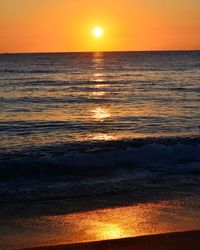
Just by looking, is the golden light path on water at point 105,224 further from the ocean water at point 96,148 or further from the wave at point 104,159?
the wave at point 104,159

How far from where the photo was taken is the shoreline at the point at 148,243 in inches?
262

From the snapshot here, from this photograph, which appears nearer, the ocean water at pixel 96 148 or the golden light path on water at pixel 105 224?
the golden light path on water at pixel 105 224

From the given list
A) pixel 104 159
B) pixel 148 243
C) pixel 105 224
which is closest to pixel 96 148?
pixel 104 159

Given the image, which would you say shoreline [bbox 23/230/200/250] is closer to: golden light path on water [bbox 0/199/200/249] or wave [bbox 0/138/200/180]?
golden light path on water [bbox 0/199/200/249]

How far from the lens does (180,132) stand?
18578 millimetres

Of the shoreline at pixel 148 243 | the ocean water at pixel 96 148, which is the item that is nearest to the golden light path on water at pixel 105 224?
the shoreline at pixel 148 243

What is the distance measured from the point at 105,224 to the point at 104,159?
6.42 metres

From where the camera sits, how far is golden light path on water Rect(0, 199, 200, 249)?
7402 millimetres

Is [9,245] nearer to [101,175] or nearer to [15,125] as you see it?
[101,175]

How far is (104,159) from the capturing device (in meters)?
14.6

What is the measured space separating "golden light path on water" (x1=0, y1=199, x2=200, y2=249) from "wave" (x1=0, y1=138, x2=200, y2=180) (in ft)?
13.1

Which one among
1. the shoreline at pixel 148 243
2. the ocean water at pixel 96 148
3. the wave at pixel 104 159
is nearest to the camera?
the shoreline at pixel 148 243

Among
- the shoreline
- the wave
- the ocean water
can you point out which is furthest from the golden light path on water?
the wave

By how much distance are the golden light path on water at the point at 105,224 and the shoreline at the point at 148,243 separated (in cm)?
36
